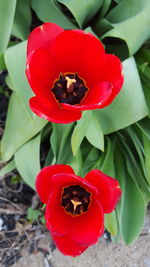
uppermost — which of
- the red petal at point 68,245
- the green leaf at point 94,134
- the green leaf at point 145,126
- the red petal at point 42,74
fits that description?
the red petal at point 42,74

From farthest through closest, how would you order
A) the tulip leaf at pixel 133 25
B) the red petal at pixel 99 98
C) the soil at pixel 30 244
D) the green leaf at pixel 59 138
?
the soil at pixel 30 244 < the green leaf at pixel 59 138 < the tulip leaf at pixel 133 25 < the red petal at pixel 99 98

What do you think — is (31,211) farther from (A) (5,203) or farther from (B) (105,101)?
(B) (105,101)

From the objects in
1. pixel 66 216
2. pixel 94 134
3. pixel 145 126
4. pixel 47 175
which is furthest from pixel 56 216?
pixel 145 126

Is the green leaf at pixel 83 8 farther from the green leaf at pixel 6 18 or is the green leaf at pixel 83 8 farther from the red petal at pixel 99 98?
the red petal at pixel 99 98

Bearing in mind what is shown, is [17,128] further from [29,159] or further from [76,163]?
[76,163]

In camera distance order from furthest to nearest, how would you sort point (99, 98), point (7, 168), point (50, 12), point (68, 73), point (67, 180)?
point (7, 168)
point (50, 12)
point (68, 73)
point (67, 180)
point (99, 98)

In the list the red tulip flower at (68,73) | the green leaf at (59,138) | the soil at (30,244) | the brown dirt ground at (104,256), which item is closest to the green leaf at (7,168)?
the soil at (30,244)

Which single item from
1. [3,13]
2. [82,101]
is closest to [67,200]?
[82,101]
